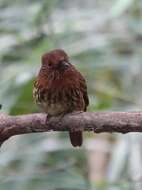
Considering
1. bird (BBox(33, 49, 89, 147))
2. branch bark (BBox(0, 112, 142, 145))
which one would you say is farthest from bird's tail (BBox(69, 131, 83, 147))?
branch bark (BBox(0, 112, 142, 145))

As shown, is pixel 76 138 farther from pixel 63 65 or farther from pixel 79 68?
pixel 79 68

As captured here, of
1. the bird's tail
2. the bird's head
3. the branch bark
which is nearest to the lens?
the branch bark

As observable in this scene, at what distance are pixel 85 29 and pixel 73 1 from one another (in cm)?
86

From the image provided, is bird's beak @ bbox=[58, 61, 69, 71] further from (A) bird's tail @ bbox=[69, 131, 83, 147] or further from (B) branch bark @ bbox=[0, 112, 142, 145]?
(A) bird's tail @ bbox=[69, 131, 83, 147]

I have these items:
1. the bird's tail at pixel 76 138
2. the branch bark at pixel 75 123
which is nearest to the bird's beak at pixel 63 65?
the branch bark at pixel 75 123

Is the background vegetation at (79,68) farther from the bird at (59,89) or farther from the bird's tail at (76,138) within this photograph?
the bird at (59,89)

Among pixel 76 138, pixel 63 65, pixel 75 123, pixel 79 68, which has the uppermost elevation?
pixel 63 65

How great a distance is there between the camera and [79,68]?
14.1 ft

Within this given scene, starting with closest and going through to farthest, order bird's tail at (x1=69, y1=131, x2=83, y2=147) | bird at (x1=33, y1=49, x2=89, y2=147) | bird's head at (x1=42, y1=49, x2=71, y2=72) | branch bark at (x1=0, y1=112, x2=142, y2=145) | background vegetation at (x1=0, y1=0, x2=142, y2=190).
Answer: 1. branch bark at (x1=0, y1=112, x2=142, y2=145)
2. bird's head at (x1=42, y1=49, x2=71, y2=72)
3. bird at (x1=33, y1=49, x2=89, y2=147)
4. bird's tail at (x1=69, y1=131, x2=83, y2=147)
5. background vegetation at (x1=0, y1=0, x2=142, y2=190)

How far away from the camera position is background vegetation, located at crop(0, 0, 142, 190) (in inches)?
147

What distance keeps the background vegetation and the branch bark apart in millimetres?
806

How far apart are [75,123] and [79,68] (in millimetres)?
1538

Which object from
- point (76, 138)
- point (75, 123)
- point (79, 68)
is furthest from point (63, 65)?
point (79, 68)

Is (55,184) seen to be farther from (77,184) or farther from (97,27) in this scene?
(97,27)
